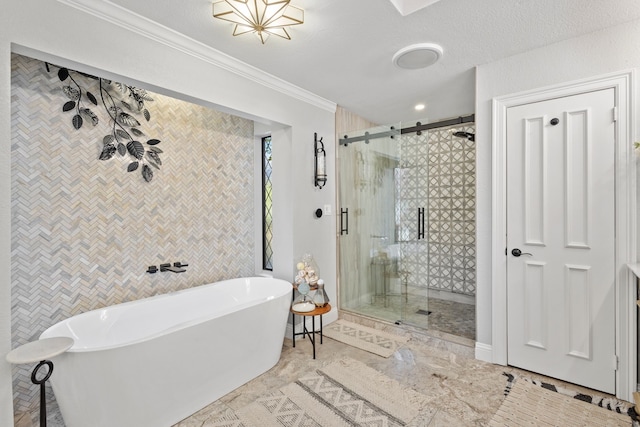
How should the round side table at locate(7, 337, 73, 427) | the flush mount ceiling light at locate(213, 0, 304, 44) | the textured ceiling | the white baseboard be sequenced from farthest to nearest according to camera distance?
the white baseboard → the textured ceiling → the flush mount ceiling light at locate(213, 0, 304, 44) → the round side table at locate(7, 337, 73, 427)

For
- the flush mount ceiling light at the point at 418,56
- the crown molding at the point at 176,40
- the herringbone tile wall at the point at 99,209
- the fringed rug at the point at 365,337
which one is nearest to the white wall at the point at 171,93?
the crown molding at the point at 176,40

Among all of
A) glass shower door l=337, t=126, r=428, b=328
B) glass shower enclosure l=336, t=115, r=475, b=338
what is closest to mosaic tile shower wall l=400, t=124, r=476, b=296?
glass shower enclosure l=336, t=115, r=475, b=338

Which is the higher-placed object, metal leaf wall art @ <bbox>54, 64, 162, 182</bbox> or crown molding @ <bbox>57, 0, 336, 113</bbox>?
crown molding @ <bbox>57, 0, 336, 113</bbox>

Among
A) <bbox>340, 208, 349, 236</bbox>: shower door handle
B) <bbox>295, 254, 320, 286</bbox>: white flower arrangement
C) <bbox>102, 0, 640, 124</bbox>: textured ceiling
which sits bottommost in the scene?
<bbox>295, 254, 320, 286</bbox>: white flower arrangement

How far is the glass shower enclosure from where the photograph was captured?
10.8 feet

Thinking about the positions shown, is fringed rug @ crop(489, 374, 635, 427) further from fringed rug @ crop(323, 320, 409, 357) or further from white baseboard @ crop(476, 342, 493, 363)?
fringed rug @ crop(323, 320, 409, 357)

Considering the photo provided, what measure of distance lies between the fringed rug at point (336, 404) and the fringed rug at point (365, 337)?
1.51 ft

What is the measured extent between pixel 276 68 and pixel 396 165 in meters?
1.58

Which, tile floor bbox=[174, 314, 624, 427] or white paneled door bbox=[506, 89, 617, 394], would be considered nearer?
tile floor bbox=[174, 314, 624, 427]

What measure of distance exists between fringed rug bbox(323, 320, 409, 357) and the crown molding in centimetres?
249

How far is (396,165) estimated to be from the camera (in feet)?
10.7

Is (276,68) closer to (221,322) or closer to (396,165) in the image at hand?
(396,165)

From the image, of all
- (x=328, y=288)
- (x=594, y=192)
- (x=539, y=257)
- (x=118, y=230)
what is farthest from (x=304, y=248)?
(x=594, y=192)

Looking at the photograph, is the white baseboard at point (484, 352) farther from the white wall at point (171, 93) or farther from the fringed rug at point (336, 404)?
the white wall at point (171, 93)
